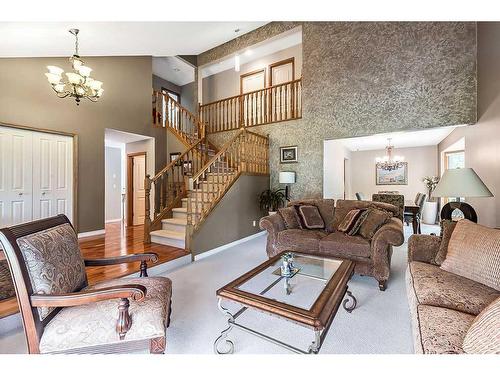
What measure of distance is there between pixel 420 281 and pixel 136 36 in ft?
13.7

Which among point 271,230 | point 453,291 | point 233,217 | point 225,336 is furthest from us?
point 233,217

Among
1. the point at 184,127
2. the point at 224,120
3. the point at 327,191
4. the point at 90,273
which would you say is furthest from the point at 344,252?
the point at 184,127

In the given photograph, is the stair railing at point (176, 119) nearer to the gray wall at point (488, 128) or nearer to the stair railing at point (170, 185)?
the stair railing at point (170, 185)

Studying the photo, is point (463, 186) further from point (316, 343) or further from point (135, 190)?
point (135, 190)

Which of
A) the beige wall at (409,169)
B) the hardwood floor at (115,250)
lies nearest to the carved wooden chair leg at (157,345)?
the hardwood floor at (115,250)

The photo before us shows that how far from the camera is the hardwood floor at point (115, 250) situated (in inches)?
98.2

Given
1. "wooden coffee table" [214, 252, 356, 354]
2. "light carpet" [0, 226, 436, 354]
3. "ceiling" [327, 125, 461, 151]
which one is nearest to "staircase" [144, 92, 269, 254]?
"light carpet" [0, 226, 436, 354]

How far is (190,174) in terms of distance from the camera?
5281 millimetres

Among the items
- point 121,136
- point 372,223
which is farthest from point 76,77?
point 372,223

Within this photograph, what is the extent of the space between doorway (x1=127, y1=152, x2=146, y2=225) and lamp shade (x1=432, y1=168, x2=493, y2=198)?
6114 mm

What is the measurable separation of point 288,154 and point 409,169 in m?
4.85

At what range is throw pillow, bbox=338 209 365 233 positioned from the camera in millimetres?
3013

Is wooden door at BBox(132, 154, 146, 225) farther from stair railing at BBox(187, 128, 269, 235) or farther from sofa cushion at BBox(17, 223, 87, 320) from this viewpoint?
sofa cushion at BBox(17, 223, 87, 320)
